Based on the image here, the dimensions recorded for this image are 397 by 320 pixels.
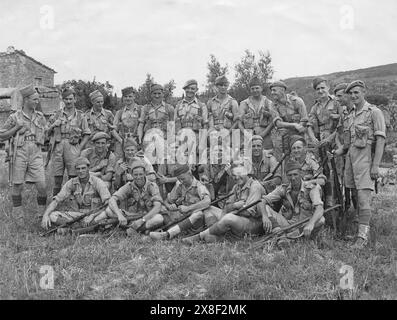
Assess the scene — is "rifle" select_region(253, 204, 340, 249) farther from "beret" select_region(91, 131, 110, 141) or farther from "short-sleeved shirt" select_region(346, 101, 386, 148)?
"beret" select_region(91, 131, 110, 141)

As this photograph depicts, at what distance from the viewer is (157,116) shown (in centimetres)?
920

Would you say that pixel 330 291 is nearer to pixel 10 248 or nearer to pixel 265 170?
pixel 265 170

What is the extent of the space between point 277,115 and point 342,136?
1.40m

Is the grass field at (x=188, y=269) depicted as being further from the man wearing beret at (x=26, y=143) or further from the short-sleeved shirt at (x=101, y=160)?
the short-sleeved shirt at (x=101, y=160)

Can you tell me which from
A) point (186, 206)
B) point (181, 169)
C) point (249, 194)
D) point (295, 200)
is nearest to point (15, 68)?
point (181, 169)

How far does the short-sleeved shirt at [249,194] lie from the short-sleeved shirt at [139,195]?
120cm

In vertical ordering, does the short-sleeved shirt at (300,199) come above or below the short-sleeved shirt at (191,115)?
below

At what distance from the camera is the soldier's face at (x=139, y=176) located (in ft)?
24.6

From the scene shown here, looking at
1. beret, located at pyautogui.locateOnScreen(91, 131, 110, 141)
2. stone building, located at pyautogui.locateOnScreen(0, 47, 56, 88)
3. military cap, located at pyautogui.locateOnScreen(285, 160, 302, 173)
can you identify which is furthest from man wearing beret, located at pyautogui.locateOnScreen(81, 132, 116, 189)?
stone building, located at pyautogui.locateOnScreen(0, 47, 56, 88)

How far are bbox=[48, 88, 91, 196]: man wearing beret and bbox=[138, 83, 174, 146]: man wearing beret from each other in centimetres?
106

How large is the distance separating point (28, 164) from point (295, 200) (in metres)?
4.61

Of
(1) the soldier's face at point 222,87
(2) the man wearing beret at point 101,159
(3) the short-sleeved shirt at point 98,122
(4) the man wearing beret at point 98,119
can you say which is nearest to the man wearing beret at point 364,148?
(1) the soldier's face at point 222,87

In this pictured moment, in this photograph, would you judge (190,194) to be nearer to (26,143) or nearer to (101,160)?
(101,160)
